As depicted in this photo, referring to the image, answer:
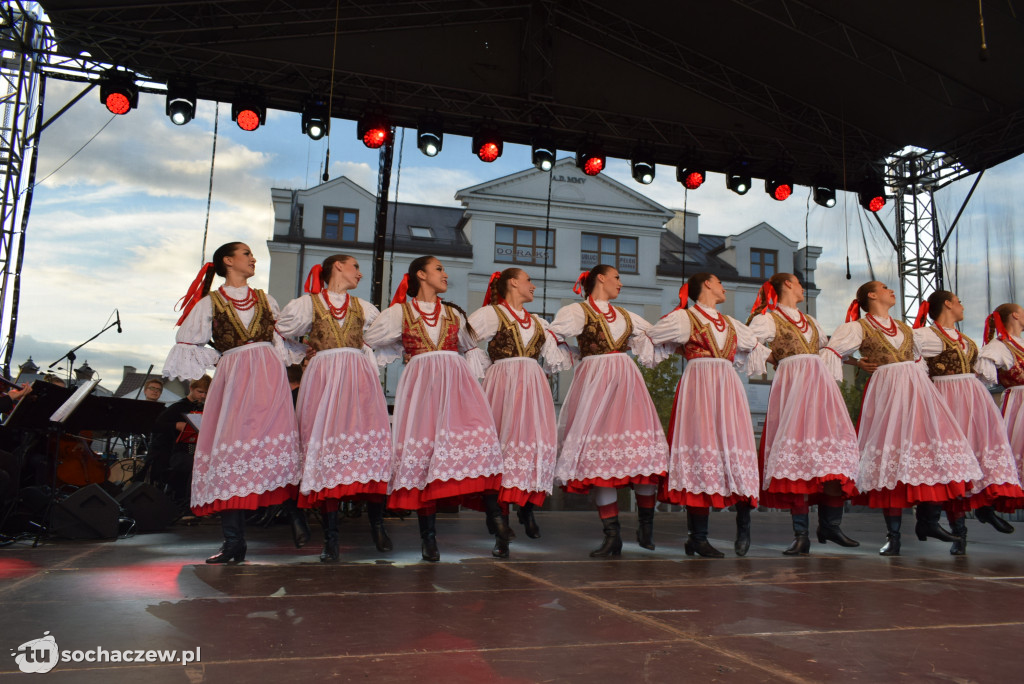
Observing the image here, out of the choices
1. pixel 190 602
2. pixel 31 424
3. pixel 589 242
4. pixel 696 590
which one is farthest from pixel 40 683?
pixel 589 242

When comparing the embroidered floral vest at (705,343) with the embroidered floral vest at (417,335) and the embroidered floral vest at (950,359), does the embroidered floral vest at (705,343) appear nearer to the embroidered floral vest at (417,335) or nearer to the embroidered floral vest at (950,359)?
the embroidered floral vest at (417,335)

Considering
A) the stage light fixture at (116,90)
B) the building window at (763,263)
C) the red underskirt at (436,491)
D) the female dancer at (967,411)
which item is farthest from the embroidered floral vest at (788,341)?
the building window at (763,263)

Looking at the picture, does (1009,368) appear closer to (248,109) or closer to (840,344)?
(840,344)

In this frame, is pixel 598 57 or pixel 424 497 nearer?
pixel 424 497

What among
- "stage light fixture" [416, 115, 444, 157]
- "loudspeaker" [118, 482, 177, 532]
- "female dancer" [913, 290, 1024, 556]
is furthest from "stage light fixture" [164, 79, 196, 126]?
"female dancer" [913, 290, 1024, 556]

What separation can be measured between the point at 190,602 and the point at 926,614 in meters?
2.50

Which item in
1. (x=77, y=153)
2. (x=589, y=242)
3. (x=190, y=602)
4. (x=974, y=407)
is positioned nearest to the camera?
(x=190, y=602)

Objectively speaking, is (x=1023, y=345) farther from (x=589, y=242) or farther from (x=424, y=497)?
(x=589, y=242)

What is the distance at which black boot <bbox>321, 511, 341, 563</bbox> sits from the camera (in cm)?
386

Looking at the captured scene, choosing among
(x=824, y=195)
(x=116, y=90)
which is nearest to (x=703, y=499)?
(x=824, y=195)

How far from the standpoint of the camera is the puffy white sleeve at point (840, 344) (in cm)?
491

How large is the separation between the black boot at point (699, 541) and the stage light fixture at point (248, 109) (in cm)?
588

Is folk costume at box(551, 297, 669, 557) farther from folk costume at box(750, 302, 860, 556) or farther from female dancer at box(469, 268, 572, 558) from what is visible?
folk costume at box(750, 302, 860, 556)

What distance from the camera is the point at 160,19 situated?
24.0 feet
